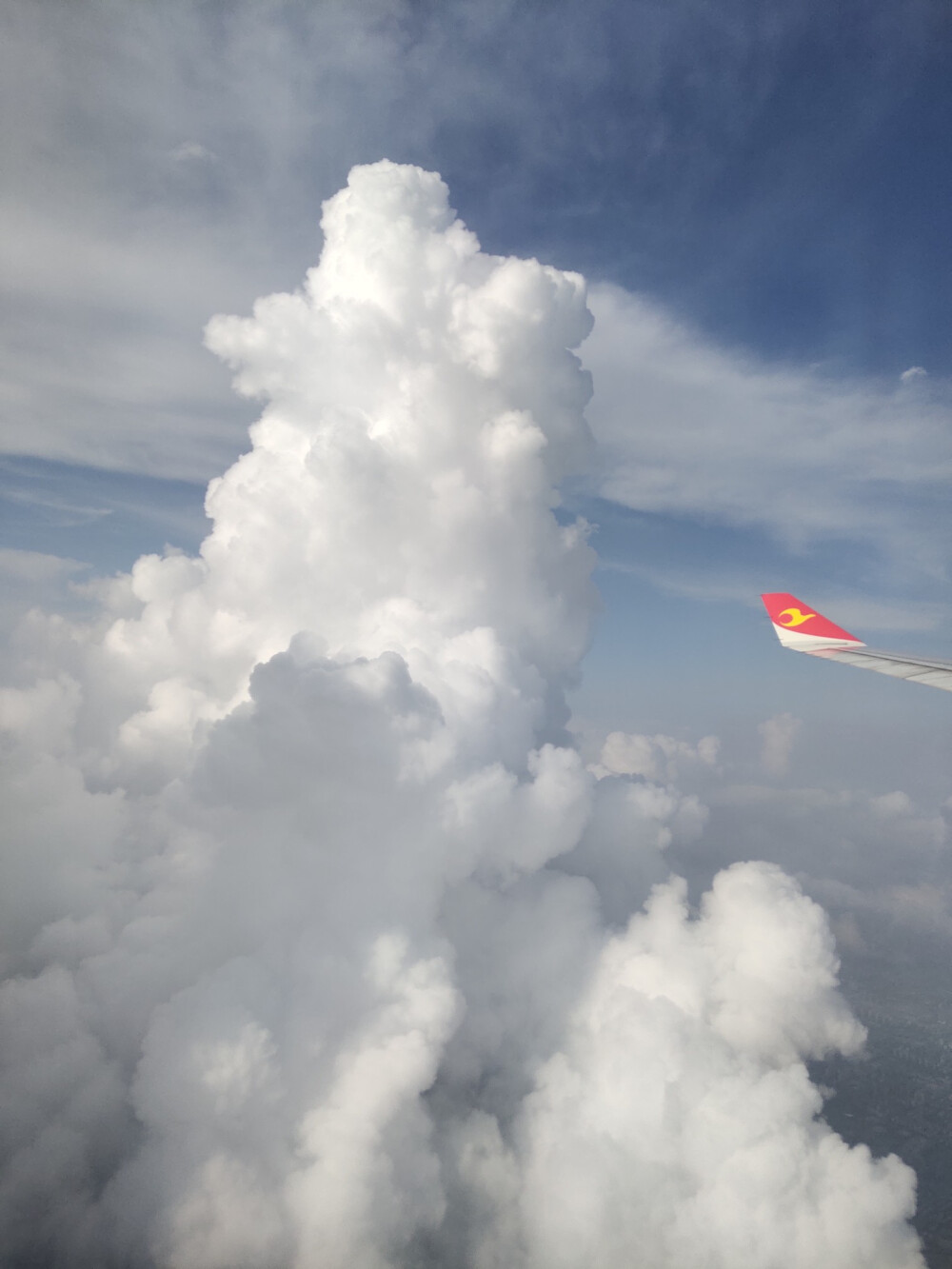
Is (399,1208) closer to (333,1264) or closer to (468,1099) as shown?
(333,1264)

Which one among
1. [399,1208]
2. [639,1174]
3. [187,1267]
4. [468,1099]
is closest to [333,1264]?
[399,1208]

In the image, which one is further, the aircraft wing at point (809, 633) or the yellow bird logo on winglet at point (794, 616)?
the yellow bird logo on winglet at point (794, 616)

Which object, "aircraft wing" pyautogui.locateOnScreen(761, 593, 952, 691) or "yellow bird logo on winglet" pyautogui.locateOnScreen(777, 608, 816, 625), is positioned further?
"yellow bird logo on winglet" pyautogui.locateOnScreen(777, 608, 816, 625)

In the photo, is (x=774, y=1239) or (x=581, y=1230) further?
(x=581, y=1230)
